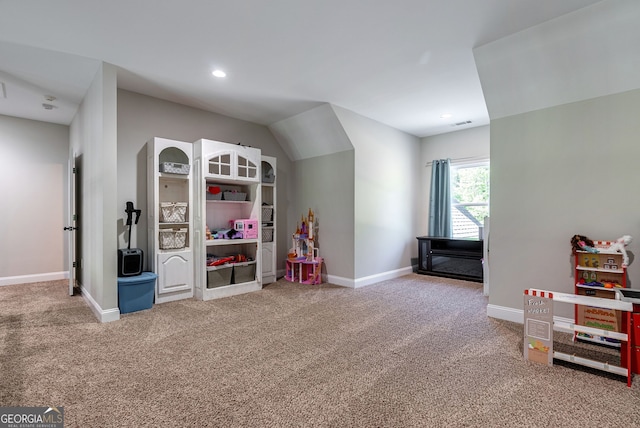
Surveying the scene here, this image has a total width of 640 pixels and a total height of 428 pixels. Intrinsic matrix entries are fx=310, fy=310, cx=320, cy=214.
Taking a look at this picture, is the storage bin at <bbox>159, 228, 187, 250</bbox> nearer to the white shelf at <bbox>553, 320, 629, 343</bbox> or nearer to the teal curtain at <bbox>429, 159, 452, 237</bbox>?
the white shelf at <bbox>553, 320, 629, 343</bbox>

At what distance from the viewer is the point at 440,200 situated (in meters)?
5.77

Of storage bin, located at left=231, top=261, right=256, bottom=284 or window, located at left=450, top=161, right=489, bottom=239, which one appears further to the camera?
window, located at left=450, top=161, right=489, bottom=239

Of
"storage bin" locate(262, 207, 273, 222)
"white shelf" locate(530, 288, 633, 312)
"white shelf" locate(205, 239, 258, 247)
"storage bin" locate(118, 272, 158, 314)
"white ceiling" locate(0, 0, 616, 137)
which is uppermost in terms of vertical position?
"white ceiling" locate(0, 0, 616, 137)

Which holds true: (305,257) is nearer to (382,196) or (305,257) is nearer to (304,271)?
(304,271)

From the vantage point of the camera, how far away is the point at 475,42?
2.74 metres

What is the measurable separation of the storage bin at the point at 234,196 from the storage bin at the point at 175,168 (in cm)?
61

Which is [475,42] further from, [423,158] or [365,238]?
[423,158]

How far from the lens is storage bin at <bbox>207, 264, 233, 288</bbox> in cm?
402

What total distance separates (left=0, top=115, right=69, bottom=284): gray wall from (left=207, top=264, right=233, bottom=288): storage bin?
301cm

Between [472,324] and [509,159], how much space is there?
1712 mm

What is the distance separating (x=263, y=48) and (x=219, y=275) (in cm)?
279

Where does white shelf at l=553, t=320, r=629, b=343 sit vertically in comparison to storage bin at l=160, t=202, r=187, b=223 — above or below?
below

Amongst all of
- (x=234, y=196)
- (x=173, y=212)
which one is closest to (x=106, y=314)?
(x=173, y=212)

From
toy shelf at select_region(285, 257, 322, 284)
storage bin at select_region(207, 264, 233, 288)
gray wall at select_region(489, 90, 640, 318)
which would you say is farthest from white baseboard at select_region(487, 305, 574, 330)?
storage bin at select_region(207, 264, 233, 288)
